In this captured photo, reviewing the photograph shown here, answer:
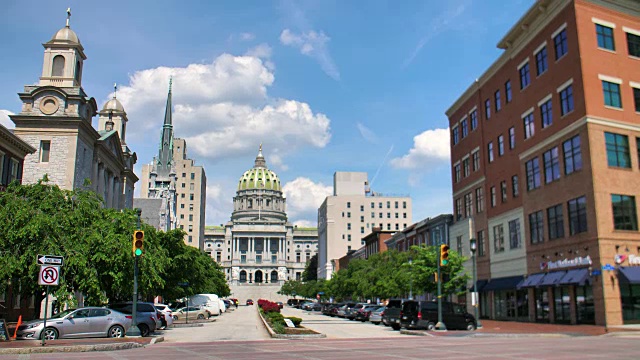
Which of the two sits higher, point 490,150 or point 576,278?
point 490,150

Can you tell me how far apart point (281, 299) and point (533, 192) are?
136m

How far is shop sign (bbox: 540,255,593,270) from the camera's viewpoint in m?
34.5

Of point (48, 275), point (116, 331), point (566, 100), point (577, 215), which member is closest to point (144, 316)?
point (116, 331)

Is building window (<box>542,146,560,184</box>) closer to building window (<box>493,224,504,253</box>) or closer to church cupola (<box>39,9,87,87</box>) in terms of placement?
building window (<box>493,224,504,253</box>)

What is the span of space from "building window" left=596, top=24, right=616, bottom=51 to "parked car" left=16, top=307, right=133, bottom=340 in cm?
3209

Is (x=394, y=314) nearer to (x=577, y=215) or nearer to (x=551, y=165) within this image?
(x=577, y=215)

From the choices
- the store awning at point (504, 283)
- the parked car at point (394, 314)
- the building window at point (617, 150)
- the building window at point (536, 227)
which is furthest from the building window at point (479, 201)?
the building window at point (617, 150)

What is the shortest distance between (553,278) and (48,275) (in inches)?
1179

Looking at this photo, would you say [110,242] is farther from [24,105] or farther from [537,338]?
[24,105]

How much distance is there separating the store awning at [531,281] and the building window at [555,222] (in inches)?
112

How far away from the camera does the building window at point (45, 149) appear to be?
49969mm

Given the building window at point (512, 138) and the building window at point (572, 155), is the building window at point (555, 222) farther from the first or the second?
the building window at point (512, 138)

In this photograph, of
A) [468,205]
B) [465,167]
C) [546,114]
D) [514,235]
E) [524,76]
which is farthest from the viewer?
[465,167]

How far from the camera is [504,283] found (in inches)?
1801
